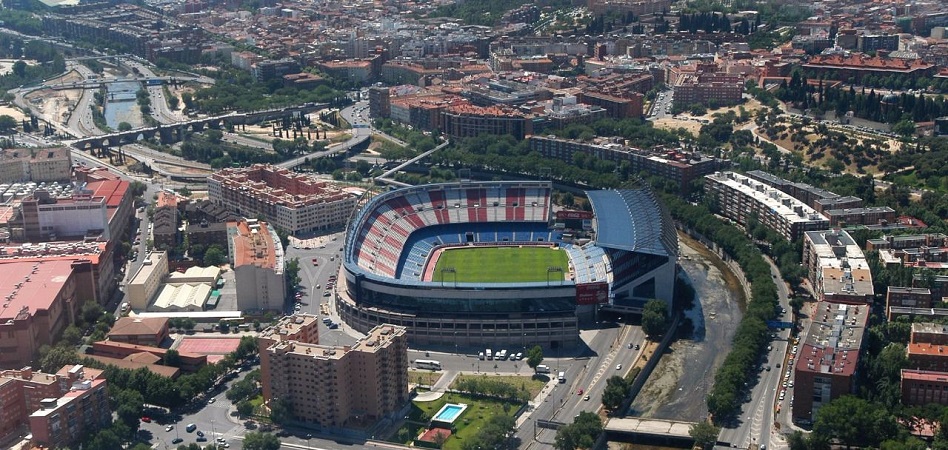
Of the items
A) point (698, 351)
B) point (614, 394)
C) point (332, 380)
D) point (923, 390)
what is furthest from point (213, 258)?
point (923, 390)

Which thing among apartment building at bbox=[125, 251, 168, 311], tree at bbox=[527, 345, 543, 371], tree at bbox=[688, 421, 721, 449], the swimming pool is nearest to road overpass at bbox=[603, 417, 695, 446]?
tree at bbox=[688, 421, 721, 449]

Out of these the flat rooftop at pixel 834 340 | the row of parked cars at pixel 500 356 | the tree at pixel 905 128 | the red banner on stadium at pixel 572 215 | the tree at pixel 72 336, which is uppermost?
the tree at pixel 905 128

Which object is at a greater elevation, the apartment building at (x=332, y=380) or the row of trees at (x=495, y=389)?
the apartment building at (x=332, y=380)

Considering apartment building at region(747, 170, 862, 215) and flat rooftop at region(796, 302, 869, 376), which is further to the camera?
apartment building at region(747, 170, 862, 215)

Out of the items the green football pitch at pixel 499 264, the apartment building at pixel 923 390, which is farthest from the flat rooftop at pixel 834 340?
the green football pitch at pixel 499 264

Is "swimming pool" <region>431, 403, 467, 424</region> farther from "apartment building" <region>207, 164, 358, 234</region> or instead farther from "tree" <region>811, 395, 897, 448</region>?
"apartment building" <region>207, 164, 358, 234</region>

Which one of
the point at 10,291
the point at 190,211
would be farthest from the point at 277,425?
the point at 190,211

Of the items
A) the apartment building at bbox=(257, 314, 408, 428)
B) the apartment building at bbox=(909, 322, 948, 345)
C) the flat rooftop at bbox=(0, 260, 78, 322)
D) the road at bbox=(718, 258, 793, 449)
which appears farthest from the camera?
the flat rooftop at bbox=(0, 260, 78, 322)

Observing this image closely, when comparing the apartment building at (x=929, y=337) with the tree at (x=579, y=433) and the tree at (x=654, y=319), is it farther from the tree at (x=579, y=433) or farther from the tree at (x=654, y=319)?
the tree at (x=579, y=433)
